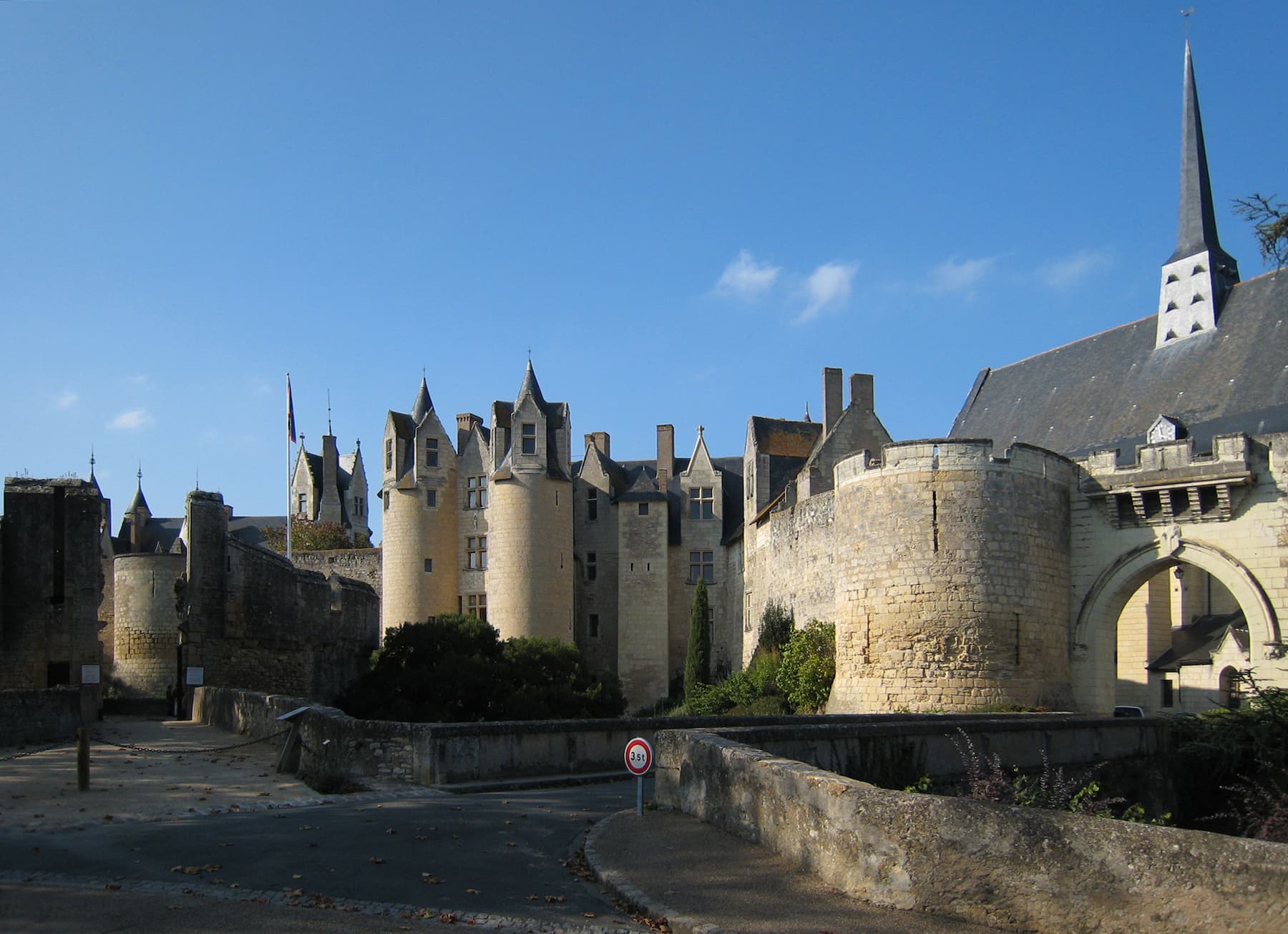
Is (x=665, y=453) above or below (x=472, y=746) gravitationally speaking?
above

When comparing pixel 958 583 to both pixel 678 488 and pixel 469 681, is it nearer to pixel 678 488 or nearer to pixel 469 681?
pixel 469 681

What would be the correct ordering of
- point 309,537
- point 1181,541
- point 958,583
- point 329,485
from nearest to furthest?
point 958,583 → point 1181,541 → point 309,537 → point 329,485

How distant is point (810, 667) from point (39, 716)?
16.1 meters

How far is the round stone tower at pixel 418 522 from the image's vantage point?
43.2 metres

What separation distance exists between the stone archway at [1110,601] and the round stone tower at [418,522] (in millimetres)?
25024

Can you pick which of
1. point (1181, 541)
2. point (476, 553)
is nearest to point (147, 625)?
point (476, 553)

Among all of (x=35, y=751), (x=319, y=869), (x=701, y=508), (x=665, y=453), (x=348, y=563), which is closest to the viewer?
(x=319, y=869)

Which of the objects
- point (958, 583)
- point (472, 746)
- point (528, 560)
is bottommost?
point (472, 746)

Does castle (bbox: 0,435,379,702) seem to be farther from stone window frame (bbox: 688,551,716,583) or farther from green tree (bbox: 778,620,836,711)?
stone window frame (bbox: 688,551,716,583)

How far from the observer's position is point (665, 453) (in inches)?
1922

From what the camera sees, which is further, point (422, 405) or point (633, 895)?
point (422, 405)

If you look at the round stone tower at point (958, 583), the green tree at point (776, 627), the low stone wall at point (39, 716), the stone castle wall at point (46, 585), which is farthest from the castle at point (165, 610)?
the round stone tower at point (958, 583)

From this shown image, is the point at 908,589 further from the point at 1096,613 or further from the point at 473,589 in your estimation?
the point at 473,589

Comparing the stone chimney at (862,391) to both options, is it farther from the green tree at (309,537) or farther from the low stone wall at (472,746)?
the green tree at (309,537)
